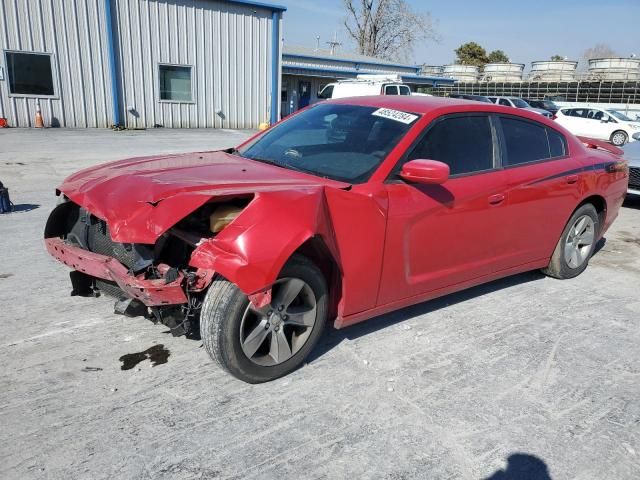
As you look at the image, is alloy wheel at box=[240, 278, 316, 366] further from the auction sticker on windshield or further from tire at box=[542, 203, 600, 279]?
tire at box=[542, 203, 600, 279]

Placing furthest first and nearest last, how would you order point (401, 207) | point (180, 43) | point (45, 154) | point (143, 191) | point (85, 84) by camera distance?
point (180, 43) → point (85, 84) → point (45, 154) → point (401, 207) → point (143, 191)

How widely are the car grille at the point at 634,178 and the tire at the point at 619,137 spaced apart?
14.2 meters

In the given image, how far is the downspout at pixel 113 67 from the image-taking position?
56.2 ft

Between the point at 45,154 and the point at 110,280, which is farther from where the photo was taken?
the point at 45,154

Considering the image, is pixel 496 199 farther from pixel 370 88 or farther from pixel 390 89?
pixel 390 89

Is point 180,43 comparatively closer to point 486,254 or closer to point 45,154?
point 45,154

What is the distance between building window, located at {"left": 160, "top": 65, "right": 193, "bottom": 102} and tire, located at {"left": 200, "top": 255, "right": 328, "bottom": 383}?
18.2 m

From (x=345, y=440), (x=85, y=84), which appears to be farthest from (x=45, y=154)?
(x=345, y=440)

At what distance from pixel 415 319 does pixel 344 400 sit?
1247 mm

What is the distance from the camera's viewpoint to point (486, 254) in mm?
3959

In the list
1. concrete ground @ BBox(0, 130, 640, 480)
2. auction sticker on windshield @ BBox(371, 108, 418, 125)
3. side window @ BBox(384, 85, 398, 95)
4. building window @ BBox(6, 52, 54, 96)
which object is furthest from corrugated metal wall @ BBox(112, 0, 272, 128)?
auction sticker on windshield @ BBox(371, 108, 418, 125)

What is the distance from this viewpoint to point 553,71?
46875 mm

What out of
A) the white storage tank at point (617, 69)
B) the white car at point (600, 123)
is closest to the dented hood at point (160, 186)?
the white car at point (600, 123)

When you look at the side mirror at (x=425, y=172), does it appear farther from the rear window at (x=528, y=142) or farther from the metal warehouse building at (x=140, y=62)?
the metal warehouse building at (x=140, y=62)
